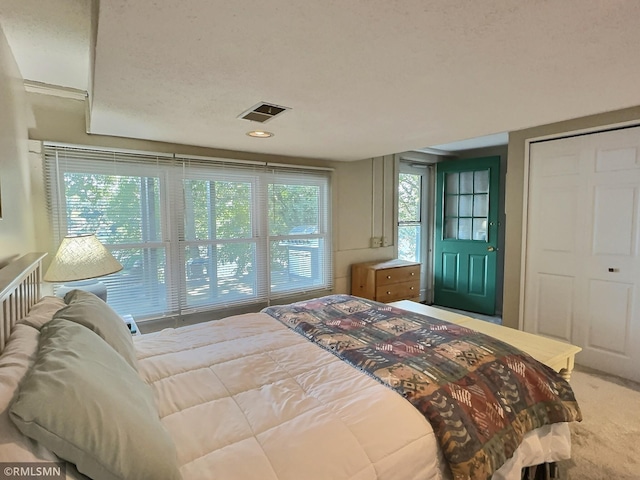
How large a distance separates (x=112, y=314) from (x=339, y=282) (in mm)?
2765

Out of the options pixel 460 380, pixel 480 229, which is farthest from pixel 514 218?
pixel 460 380

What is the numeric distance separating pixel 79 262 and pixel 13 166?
64 cm

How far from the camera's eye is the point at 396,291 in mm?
3994

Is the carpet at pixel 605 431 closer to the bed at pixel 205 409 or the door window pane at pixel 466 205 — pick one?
the bed at pixel 205 409

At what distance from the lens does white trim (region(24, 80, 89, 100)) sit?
231cm

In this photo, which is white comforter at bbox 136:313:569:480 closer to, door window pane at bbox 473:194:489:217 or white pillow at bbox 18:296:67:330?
white pillow at bbox 18:296:67:330

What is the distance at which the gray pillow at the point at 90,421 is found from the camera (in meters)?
0.71

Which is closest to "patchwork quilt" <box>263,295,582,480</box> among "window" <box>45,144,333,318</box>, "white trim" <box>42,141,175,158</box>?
"window" <box>45,144,333,318</box>

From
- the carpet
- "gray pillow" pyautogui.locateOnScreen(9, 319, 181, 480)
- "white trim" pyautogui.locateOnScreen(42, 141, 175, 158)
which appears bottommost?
the carpet

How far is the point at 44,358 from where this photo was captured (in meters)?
0.90

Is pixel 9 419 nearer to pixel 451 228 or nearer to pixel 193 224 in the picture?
pixel 193 224

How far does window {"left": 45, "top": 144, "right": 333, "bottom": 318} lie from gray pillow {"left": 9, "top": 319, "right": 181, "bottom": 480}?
2.01 meters

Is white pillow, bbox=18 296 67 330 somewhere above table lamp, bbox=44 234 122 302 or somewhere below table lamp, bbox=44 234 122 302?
below

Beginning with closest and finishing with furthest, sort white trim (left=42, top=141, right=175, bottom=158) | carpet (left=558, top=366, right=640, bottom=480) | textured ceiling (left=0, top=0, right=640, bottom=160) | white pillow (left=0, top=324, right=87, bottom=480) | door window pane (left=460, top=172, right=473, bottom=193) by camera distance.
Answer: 1. white pillow (left=0, top=324, right=87, bottom=480)
2. textured ceiling (left=0, top=0, right=640, bottom=160)
3. carpet (left=558, top=366, right=640, bottom=480)
4. white trim (left=42, top=141, right=175, bottom=158)
5. door window pane (left=460, top=172, right=473, bottom=193)
